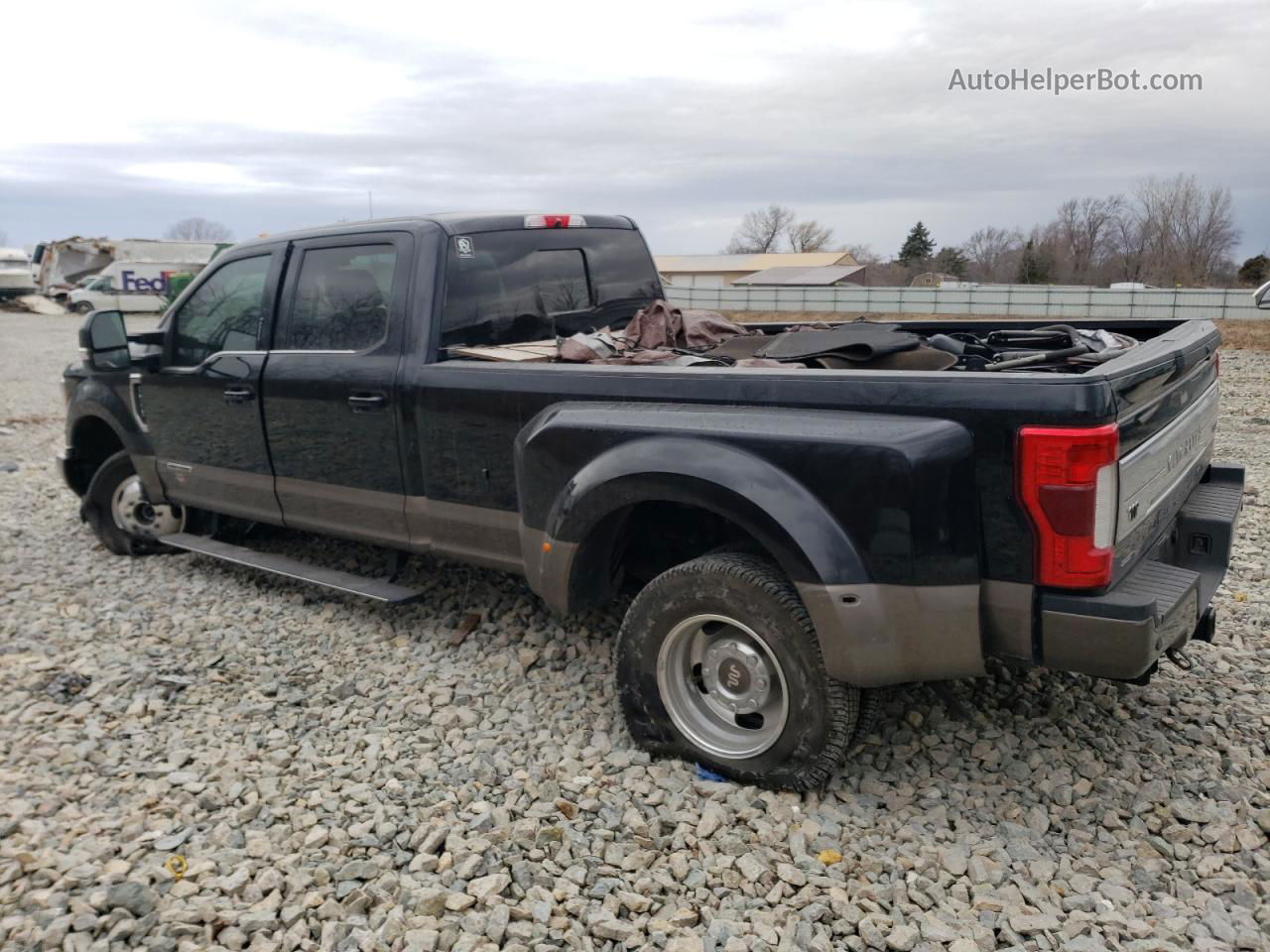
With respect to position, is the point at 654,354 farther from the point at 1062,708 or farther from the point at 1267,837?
the point at 1267,837

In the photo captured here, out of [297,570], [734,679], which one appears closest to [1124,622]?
[734,679]

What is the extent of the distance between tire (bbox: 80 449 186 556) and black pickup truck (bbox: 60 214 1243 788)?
0.71 meters

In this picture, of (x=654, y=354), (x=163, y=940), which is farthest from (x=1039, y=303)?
(x=163, y=940)

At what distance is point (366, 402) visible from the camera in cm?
460

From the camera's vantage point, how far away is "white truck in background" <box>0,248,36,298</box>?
39.9m

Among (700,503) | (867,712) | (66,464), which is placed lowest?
(867,712)

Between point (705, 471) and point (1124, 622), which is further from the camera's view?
point (705, 471)

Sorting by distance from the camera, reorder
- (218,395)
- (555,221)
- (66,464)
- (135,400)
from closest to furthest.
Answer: (555,221) < (218,395) < (135,400) < (66,464)

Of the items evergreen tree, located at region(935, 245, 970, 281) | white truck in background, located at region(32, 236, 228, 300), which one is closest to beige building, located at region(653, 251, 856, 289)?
evergreen tree, located at region(935, 245, 970, 281)

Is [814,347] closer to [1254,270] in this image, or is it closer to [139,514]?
[139,514]

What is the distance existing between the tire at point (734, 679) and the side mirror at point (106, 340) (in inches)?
149

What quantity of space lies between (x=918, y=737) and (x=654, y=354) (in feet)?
6.14

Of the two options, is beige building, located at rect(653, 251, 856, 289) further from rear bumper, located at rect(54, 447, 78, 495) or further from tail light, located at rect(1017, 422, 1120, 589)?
tail light, located at rect(1017, 422, 1120, 589)

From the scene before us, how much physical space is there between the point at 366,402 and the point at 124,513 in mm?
2773
